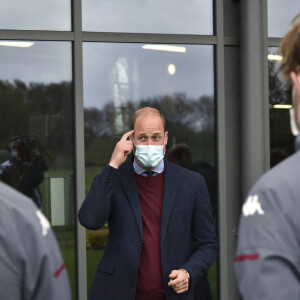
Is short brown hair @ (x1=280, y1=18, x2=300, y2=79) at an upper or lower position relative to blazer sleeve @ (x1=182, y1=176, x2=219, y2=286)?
upper

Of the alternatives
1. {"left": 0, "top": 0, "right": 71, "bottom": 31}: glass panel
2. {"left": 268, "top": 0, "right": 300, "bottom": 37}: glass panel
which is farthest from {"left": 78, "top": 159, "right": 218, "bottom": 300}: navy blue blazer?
{"left": 268, "top": 0, "right": 300, "bottom": 37}: glass panel

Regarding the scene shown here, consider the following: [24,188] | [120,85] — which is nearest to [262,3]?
[120,85]

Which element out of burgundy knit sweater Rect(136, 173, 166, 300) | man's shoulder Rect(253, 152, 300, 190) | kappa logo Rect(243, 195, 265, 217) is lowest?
burgundy knit sweater Rect(136, 173, 166, 300)

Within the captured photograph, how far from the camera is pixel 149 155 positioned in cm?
298

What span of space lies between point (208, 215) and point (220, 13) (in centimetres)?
247

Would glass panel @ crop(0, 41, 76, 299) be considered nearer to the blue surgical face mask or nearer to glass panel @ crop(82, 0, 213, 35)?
glass panel @ crop(82, 0, 213, 35)

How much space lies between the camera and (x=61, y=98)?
186 inches

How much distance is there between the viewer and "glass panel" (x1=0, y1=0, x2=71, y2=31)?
4652 mm

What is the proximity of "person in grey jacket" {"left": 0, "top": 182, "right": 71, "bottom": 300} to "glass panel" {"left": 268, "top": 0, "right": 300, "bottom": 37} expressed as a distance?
4.13 m

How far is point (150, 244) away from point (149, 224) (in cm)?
10

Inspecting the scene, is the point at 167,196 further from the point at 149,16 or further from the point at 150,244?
the point at 149,16

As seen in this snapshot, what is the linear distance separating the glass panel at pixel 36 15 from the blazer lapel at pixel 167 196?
219 cm

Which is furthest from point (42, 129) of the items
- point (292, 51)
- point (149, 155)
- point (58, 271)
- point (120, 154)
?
point (292, 51)

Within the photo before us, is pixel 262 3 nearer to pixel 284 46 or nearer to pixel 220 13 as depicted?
pixel 220 13
